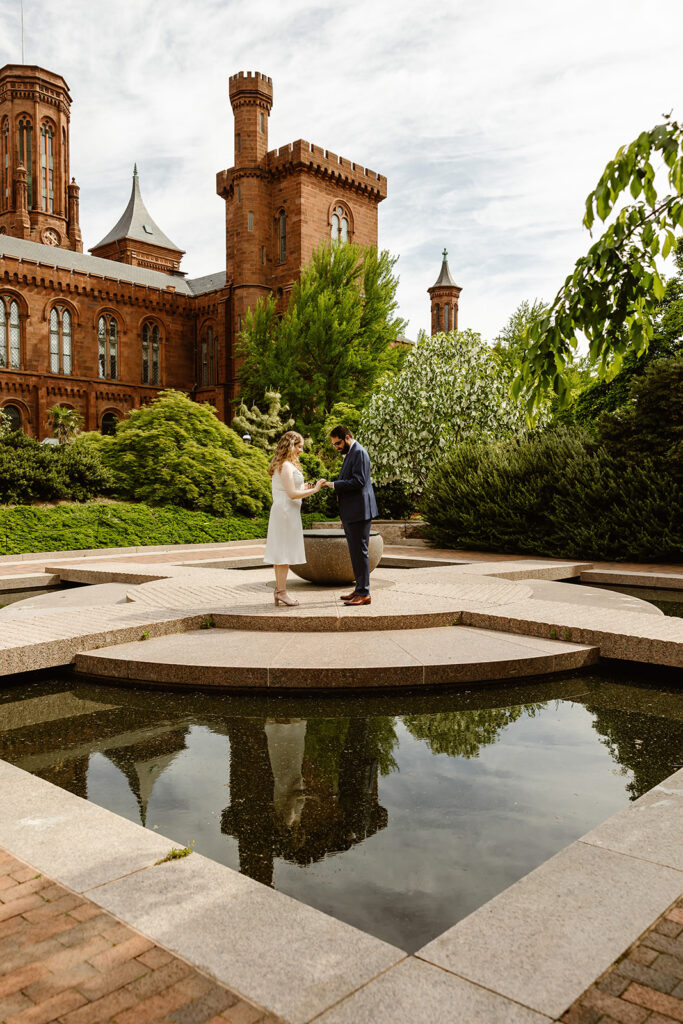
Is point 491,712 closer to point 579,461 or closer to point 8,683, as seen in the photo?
point 8,683

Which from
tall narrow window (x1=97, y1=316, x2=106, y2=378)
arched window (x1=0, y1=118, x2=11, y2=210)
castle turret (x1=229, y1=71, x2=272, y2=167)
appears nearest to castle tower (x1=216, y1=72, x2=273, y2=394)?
castle turret (x1=229, y1=71, x2=272, y2=167)

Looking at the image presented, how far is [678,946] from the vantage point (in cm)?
233

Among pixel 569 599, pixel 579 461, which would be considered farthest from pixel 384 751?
pixel 579 461

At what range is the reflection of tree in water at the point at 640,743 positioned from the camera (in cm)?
423

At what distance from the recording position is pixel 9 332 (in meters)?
44.6

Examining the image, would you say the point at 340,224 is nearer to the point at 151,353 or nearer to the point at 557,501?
the point at 151,353

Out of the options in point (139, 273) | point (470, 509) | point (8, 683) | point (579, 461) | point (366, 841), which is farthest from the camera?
point (139, 273)

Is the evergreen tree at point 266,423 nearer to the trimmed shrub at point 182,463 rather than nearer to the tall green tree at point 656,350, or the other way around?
the trimmed shrub at point 182,463

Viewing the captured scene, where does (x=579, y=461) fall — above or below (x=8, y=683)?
above

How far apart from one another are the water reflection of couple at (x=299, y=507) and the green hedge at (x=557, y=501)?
8256mm

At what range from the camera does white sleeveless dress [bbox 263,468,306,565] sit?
7.70m

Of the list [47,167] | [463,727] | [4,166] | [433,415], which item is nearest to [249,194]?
[433,415]

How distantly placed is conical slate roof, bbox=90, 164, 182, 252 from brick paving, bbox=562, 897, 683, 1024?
244 feet

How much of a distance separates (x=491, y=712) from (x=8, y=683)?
12.7 ft
